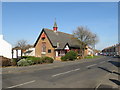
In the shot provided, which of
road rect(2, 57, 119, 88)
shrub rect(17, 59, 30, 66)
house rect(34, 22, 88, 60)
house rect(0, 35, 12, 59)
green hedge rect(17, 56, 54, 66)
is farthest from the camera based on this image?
house rect(34, 22, 88, 60)

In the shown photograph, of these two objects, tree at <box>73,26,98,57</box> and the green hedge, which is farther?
tree at <box>73,26,98,57</box>

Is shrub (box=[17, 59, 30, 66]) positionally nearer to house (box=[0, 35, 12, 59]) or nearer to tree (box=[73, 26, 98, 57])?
house (box=[0, 35, 12, 59])

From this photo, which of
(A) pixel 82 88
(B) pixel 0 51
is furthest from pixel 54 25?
(A) pixel 82 88

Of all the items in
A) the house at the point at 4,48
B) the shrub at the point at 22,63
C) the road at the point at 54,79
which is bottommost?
the road at the point at 54,79

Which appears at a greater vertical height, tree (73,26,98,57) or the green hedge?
tree (73,26,98,57)

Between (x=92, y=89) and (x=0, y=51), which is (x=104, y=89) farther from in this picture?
(x=0, y=51)

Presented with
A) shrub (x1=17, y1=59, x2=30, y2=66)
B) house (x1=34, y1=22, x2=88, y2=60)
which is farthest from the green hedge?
house (x1=34, y1=22, x2=88, y2=60)

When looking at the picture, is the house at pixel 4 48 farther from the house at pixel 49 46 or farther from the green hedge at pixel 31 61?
the green hedge at pixel 31 61

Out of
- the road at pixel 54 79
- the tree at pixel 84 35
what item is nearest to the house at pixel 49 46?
the tree at pixel 84 35

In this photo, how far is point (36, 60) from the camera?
21.1 meters

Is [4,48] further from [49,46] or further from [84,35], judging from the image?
[84,35]

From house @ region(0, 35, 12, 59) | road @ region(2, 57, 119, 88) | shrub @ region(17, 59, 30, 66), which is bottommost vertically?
road @ region(2, 57, 119, 88)

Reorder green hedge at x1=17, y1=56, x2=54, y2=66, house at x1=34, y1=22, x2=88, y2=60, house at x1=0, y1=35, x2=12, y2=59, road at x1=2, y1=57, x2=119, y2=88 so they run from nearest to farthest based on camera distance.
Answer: road at x1=2, y1=57, x2=119, y2=88, green hedge at x1=17, y1=56, x2=54, y2=66, house at x1=0, y1=35, x2=12, y2=59, house at x1=34, y1=22, x2=88, y2=60

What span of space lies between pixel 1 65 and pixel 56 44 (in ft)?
68.4
